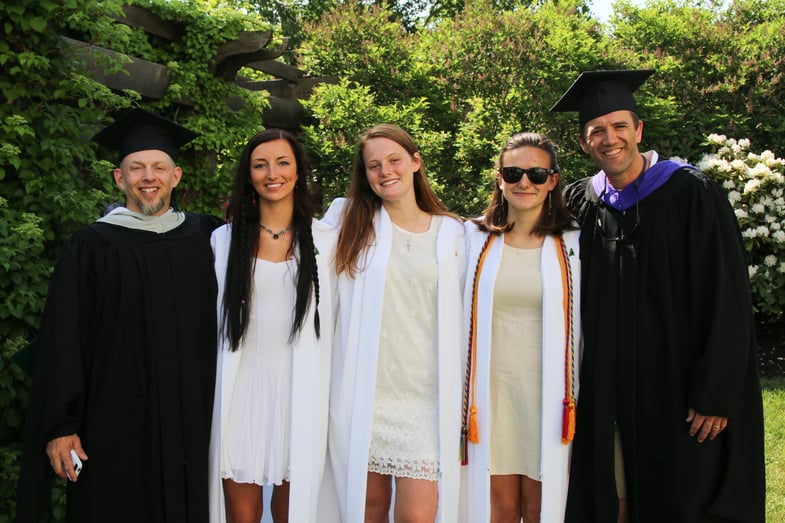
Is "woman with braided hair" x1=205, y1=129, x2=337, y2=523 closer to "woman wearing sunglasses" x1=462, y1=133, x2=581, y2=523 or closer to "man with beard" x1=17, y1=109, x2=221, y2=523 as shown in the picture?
"man with beard" x1=17, y1=109, x2=221, y2=523

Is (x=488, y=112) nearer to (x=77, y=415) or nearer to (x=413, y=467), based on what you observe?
(x=413, y=467)

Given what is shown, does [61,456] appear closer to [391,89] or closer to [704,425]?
[704,425]

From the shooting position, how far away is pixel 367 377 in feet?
10.2

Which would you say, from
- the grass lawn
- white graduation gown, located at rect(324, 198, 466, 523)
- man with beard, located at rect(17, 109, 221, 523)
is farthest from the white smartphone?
the grass lawn

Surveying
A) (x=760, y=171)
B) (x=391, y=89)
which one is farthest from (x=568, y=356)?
(x=391, y=89)

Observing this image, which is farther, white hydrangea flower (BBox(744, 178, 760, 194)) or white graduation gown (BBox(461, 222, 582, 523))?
white hydrangea flower (BBox(744, 178, 760, 194))

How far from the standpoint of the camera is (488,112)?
777 cm

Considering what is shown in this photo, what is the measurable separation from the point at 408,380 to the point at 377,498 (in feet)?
1.93

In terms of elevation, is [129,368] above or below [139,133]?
below

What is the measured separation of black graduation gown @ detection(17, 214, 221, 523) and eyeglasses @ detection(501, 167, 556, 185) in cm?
151

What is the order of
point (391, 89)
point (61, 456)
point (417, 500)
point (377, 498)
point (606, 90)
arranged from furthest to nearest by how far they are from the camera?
point (391, 89) < point (606, 90) < point (377, 498) < point (417, 500) < point (61, 456)

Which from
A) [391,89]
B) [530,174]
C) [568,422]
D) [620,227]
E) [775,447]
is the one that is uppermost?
[391,89]

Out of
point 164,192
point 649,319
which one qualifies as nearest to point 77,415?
point 164,192

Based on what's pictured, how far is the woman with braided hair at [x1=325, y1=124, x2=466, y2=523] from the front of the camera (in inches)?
122
